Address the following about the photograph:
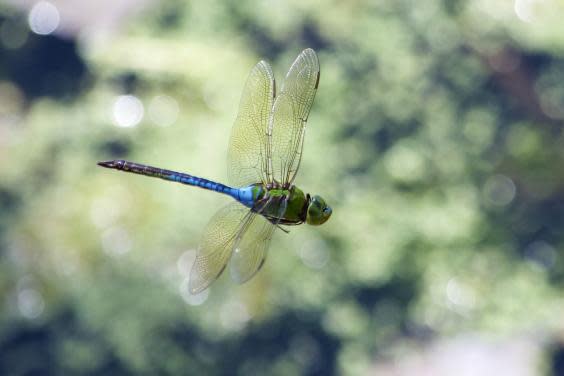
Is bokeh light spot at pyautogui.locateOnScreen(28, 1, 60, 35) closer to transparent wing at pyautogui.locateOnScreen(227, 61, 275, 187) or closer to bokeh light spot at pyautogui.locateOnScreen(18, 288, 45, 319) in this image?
bokeh light spot at pyautogui.locateOnScreen(18, 288, 45, 319)

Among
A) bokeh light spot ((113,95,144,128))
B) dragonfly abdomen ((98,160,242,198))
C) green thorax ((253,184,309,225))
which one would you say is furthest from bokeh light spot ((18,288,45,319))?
green thorax ((253,184,309,225))

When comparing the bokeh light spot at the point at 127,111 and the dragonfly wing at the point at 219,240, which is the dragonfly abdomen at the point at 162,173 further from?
the bokeh light spot at the point at 127,111

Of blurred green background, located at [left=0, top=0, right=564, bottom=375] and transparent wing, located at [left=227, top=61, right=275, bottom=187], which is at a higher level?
blurred green background, located at [left=0, top=0, right=564, bottom=375]

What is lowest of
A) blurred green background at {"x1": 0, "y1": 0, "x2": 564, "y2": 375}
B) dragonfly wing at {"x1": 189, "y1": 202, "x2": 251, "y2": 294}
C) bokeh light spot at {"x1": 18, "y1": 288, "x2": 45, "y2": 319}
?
dragonfly wing at {"x1": 189, "y1": 202, "x2": 251, "y2": 294}

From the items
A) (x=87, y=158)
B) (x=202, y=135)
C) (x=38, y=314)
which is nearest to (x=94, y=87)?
(x=87, y=158)

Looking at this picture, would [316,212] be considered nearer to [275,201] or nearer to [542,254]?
[275,201]

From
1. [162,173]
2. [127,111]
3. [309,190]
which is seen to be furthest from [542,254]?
[162,173]

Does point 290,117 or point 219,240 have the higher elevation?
point 290,117

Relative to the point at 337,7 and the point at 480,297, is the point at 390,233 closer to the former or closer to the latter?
the point at 480,297
